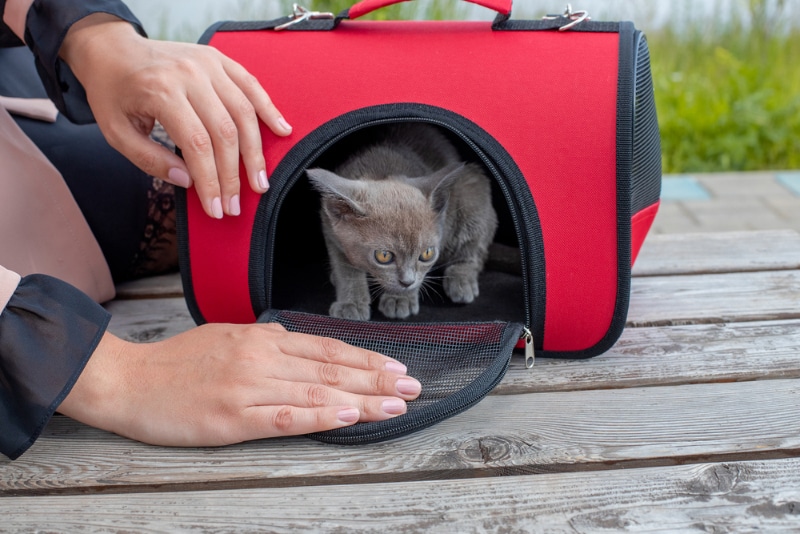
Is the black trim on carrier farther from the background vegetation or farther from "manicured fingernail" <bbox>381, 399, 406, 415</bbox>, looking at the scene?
the background vegetation

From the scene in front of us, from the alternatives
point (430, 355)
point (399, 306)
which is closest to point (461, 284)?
point (399, 306)

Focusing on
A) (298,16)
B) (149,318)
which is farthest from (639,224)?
(149,318)

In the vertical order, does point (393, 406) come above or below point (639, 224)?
below

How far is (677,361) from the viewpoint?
139cm

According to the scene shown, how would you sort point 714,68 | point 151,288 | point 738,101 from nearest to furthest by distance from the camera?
point 151,288
point 738,101
point 714,68

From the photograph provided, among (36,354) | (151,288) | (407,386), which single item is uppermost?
(36,354)

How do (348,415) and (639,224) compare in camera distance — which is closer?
(348,415)

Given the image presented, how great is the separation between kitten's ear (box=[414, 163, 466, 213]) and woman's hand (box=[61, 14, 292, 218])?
0.37 m

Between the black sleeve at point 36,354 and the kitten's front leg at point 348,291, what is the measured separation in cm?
58

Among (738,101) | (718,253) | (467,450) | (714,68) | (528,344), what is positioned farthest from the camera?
(714,68)

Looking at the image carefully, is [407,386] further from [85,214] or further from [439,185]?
[85,214]

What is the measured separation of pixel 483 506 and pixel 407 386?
9.3 inches

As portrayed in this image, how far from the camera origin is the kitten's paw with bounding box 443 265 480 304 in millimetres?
1662

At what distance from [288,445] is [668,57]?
3.68 meters
